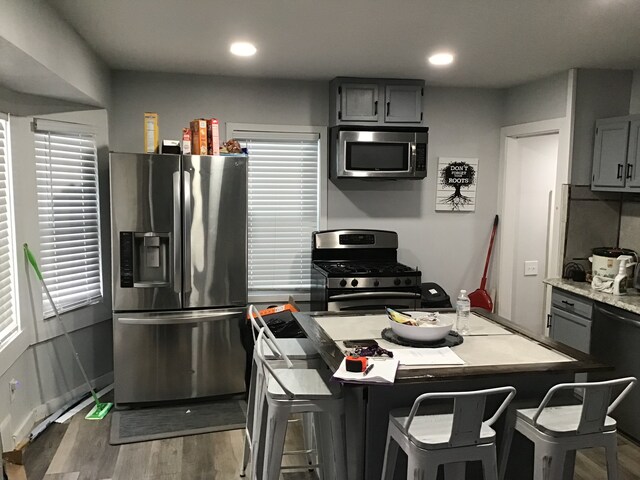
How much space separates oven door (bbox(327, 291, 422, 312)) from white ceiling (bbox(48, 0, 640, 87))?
65.0 inches

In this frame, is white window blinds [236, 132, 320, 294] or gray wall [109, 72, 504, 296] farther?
white window blinds [236, 132, 320, 294]

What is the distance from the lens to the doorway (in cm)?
478

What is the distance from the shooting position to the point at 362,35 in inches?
122

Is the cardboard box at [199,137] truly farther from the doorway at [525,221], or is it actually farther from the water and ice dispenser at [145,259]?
the doorway at [525,221]

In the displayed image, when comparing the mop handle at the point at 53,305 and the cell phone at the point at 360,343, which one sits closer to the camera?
the cell phone at the point at 360,343

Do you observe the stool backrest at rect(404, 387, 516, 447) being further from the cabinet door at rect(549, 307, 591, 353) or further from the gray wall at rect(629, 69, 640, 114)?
the gray wall at rect(629, 69, 640, 114)

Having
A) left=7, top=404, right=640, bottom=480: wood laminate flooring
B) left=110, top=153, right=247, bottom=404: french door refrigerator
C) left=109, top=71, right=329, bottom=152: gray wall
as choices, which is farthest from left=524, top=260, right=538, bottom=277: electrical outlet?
left=110, top=153, right=247, bottom=404: french door refrigerator

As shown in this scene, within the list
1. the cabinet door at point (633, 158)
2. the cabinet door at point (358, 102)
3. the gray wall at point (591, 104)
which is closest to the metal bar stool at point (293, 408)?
the cabinet door at point (358, 102)

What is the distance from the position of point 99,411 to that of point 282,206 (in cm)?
205

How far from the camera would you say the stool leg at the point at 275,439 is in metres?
2.26

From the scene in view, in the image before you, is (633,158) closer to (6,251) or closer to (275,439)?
(275,439)

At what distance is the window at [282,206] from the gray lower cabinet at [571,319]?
1.93m

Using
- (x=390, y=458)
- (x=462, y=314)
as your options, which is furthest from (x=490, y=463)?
(x=462, y=314)

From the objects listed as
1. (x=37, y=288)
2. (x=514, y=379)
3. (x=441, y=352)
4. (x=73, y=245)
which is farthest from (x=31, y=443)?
(x=514, y=379)
